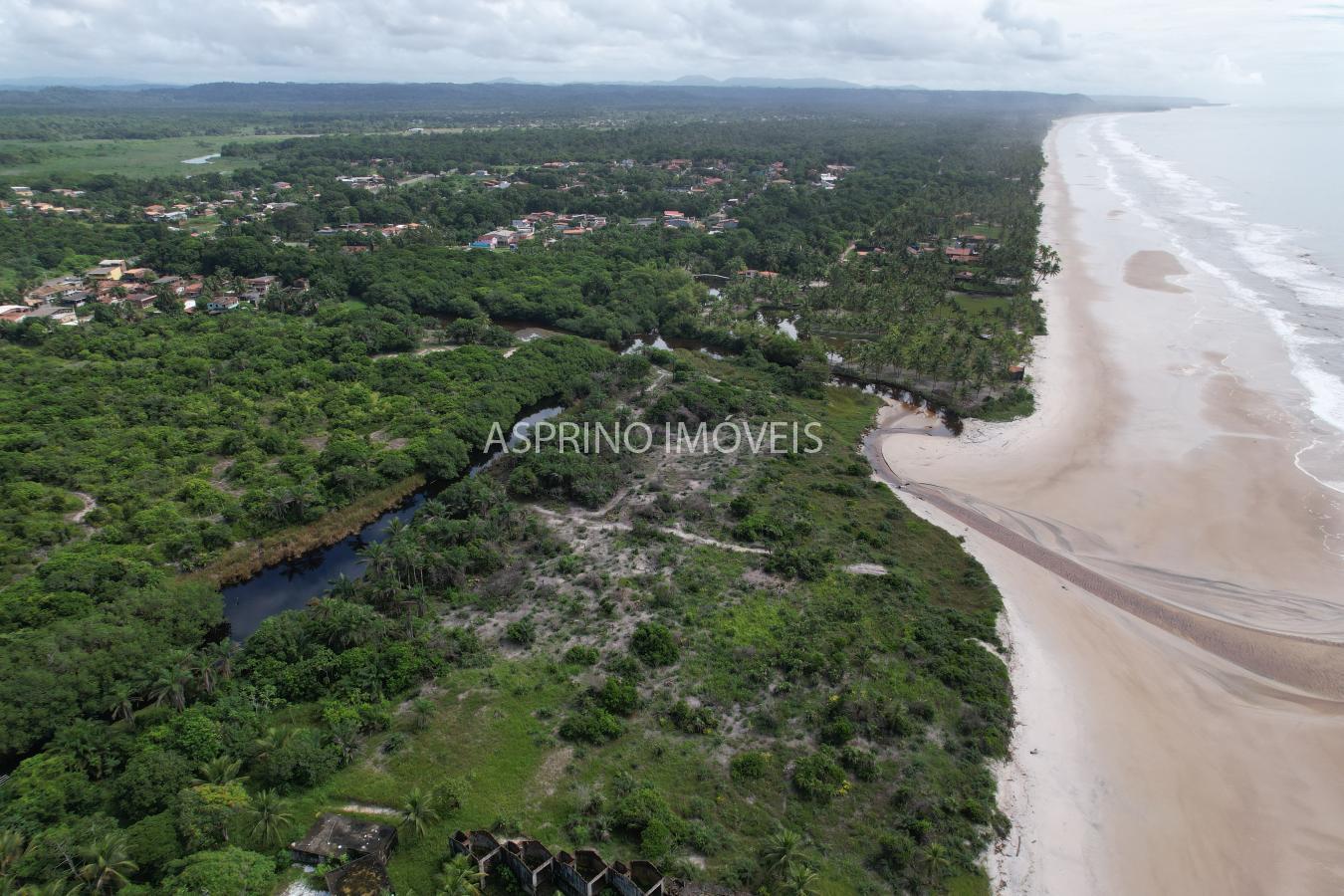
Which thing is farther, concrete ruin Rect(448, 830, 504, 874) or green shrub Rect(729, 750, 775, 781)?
green shrub Rect(729, 750, 775, 781)

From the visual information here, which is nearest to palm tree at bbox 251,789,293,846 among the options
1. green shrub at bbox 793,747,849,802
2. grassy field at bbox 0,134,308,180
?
green shrub at bbox 793,747,849,802

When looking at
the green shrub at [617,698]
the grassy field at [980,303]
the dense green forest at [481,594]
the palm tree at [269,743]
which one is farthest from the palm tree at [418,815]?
the grassy field at [980,303]

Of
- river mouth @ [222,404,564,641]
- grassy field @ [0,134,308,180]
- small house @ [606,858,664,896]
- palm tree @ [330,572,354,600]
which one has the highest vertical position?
grassy field @ [0,134,308,180]

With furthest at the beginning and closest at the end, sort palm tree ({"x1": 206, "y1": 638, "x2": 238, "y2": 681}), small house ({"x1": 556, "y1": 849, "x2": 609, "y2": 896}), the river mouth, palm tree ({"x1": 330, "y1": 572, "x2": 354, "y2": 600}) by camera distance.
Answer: the river mouth
palm tree ({"x1": 330, "y1": 572, "x2": 354, "y2": 600})
palm tree ({"x1": 206, "y1": 638, "x2": 238, "y2": 681})
small house ({"x1": 556, "y1": 849, "x2": 609, "y2": 896})

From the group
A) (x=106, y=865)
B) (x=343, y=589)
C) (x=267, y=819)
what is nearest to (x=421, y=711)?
(x=267, y=819)

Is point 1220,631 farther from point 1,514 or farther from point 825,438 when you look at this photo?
point 1,514

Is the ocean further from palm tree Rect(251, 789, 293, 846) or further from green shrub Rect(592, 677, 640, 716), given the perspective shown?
palm tree Rect(251, 789, 293, 846)

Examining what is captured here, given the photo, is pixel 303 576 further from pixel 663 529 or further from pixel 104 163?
pixel 104 163

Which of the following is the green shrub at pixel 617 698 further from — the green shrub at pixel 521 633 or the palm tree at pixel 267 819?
the palm tree at pixel 267 819
